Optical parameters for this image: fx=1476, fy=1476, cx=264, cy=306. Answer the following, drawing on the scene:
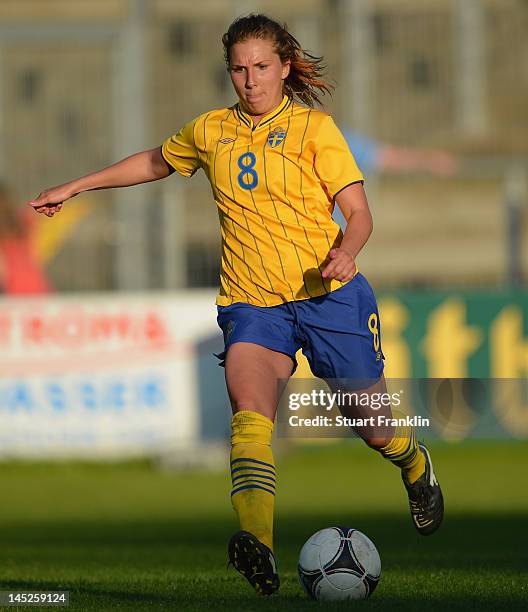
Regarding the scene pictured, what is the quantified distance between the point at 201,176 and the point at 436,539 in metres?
8.95

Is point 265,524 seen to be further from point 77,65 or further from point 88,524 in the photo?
point 77,65

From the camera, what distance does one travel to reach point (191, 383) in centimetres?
1599

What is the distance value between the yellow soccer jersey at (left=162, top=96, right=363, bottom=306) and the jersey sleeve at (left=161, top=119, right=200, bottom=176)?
18 cm

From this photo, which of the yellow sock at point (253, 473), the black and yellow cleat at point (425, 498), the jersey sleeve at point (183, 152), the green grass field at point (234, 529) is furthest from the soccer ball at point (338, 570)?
the jersey sleeve at point (183, 152)

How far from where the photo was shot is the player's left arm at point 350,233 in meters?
5.53

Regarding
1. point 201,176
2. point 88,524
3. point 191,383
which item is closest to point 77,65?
point 201,176

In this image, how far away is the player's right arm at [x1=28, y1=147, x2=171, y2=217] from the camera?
6332 millimetres

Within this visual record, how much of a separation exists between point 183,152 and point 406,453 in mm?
1621

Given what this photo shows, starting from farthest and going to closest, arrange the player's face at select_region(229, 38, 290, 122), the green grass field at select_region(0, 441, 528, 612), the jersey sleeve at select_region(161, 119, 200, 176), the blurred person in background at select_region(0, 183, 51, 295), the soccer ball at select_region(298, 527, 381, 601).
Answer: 1. the blurred person in background at select_region(0, 183, 51, 295)
2. the jersey sleeve at select_region(161, 119, 200, 176)
3. the green grass field at select_region(0, 441, 528, 612)
4. the player's face at select_region(229, 38, 290, 122)
5. the soccer ball at select_region(298, 527, 381, 601)

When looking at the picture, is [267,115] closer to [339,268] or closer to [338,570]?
[339,268]

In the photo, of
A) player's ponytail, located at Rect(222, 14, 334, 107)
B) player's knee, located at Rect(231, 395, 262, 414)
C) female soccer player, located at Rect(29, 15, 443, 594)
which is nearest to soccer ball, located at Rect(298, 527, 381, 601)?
female soccer player, located at Rect(29, 15, 443, 594)

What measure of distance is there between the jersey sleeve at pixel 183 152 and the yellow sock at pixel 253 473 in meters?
1.17

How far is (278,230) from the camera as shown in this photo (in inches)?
233

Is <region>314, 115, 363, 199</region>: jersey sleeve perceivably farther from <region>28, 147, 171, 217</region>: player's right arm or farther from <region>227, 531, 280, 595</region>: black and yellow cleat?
<region>227, 531, 280, 595</region>: black and yellow cleat
